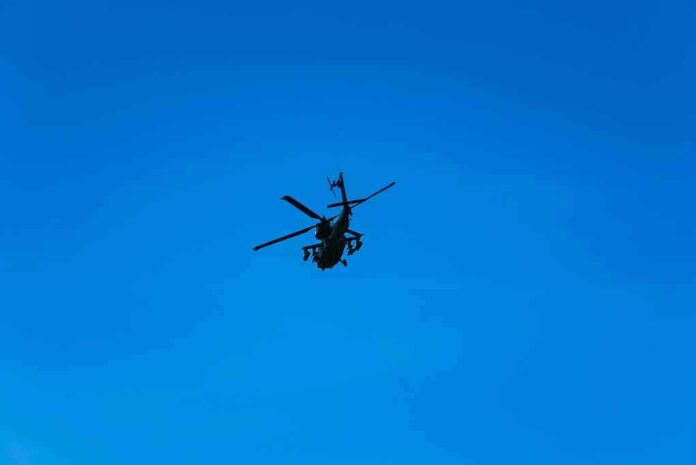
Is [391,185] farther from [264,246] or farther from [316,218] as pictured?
[264,246]

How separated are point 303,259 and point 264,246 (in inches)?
211

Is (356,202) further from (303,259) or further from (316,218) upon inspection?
(303,259)

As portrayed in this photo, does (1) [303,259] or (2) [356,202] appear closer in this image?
(2) [356,202]

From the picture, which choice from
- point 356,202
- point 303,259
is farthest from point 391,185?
point 303,259

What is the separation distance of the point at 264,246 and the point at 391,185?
11.6 m

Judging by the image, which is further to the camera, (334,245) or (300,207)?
(334,245)

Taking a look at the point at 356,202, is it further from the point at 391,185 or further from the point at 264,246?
the point at 264,246

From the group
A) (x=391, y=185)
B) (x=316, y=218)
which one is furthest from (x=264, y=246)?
(x=391, y=185)

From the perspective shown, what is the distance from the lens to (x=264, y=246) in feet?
211

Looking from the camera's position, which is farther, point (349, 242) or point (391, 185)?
point (349, 242)

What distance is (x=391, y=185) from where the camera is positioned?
6222 centimetres

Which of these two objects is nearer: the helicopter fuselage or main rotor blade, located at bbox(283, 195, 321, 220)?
main rotor blade, located at bbox(283, 195, 321, 220)

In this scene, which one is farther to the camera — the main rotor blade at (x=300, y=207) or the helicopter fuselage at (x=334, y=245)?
the helicopter fuselage at (x=334, y=245)

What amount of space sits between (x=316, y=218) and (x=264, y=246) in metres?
4.84
